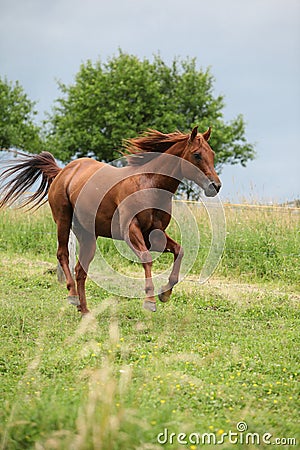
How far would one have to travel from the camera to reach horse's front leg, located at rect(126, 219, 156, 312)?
686 cm

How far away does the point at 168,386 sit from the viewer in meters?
5.00

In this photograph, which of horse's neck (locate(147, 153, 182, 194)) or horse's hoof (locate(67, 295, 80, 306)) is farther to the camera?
horse's hoof (locate(67, 295, 80, 306))

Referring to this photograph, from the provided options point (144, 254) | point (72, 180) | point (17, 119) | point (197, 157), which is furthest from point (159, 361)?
point (17, 119)

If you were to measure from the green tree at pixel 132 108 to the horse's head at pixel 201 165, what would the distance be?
25843 mm

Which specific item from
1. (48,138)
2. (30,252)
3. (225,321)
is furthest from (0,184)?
(48,138)

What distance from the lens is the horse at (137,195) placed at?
707 centimetres

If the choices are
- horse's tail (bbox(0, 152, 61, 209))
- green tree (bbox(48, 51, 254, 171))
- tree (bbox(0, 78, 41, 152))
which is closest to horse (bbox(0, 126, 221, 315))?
horse's tail (bbox(0, 152, 61, 209))

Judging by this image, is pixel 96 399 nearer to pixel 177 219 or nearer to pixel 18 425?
pixel 18 425

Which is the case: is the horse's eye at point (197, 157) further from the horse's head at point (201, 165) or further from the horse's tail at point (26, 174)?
the horse's tail at point (26, 174)

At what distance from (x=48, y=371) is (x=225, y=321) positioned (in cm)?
308

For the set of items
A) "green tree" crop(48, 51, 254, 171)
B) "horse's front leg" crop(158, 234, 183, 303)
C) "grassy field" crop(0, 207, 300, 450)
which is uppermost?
"green tree" crop(48, 51, 254, 171)

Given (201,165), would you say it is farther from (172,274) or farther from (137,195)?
(172,274)

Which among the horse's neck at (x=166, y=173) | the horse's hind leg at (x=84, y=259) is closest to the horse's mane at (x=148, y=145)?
the horse's neck at (x=166, y=173)

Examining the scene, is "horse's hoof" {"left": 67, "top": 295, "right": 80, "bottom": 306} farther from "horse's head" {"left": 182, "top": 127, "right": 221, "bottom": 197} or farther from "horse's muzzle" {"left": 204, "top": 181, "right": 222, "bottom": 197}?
"horse's muzzle" {"left": 204, "top": 181, "right": 222, "bottom": 197}
